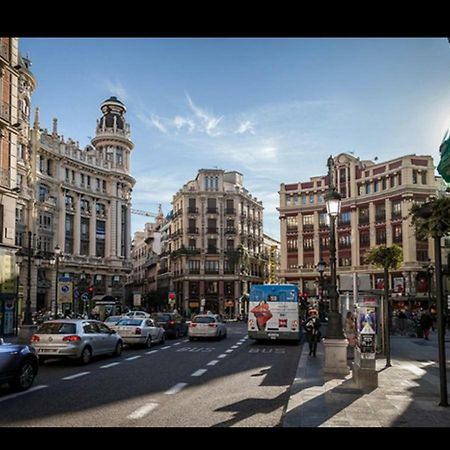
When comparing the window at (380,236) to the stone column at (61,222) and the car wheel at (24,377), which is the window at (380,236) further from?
the car wheel at (24,377)

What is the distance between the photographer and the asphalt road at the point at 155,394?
28.7ft

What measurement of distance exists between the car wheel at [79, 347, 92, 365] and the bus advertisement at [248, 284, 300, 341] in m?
10.6

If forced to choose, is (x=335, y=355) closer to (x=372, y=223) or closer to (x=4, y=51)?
(x=4, y=51)

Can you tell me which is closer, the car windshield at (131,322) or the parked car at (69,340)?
the parked car at (69,340)

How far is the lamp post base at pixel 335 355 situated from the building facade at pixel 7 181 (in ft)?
70.7

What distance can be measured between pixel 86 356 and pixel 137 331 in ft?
19.9

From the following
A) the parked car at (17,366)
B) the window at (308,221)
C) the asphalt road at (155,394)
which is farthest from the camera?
the window at (308,221)

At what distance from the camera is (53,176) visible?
67625 millimetres

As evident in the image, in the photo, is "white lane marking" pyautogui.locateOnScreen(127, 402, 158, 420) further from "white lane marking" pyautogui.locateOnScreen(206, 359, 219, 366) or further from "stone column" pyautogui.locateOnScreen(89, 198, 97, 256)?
"stone column" pyautogui.locateOnScreen(89, 198, 97, 256)

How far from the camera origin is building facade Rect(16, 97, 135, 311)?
62.8m

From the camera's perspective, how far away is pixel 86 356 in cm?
1673

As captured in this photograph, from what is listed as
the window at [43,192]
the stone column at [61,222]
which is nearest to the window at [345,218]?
the stone column at [61,222]

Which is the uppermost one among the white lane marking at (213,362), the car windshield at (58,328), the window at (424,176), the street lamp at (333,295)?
the window at (424,176)

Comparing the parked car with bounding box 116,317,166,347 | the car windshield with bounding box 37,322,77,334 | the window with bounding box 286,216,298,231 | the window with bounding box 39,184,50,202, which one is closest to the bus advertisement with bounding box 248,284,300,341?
the parked car with bounding box 116,317,166,347
